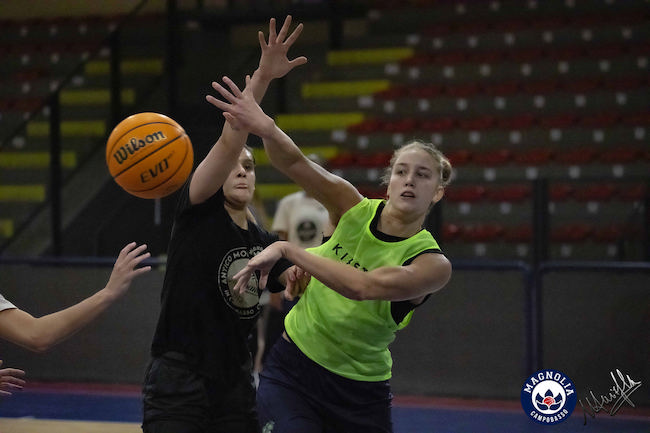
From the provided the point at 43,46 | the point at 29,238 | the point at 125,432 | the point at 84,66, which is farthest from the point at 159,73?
the point at 125,432

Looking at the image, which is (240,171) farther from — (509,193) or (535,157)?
(535,157)

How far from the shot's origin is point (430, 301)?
8.01m

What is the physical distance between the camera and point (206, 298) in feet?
12.0

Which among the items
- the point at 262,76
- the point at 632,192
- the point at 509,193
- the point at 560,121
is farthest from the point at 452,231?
the point at 262,76

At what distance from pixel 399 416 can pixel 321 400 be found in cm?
362

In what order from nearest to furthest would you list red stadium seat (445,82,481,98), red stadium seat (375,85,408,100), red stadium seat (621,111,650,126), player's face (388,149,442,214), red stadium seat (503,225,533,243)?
player's face (388,149,442,214) < red stadium seat (503,225,533,243) < red stadium seat (621,111,650,126) < red stadium seat (445,82,481,98) < red stadium seat (375,85,408,100)

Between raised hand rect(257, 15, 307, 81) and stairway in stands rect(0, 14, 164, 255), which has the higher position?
stairway in stands rect(0, 14, 164, 255)

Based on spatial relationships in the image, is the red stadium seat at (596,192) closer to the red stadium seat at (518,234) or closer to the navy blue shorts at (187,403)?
the red stadium seat at (518,234)

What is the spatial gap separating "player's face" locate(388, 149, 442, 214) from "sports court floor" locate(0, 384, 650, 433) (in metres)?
3.12

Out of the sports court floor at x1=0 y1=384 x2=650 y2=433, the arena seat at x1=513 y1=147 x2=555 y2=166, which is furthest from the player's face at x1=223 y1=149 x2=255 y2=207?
the arena seat at x1=513 y1=147 x2=555 y2=166

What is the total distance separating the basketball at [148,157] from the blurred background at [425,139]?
4020 mm

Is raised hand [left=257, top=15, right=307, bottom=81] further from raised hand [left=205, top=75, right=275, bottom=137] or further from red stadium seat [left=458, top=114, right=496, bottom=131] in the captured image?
red stadium seat [left=458, top=114, right=496, bottom=131]

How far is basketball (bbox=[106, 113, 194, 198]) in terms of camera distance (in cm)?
423

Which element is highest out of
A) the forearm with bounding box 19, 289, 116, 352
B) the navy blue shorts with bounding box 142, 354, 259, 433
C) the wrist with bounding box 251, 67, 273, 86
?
the wrist with bounding box 251, 67, 273, 86
